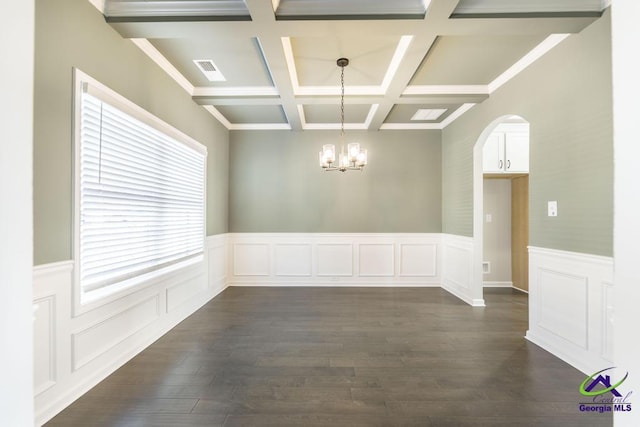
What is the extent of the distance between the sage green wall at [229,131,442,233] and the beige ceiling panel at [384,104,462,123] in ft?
1.13

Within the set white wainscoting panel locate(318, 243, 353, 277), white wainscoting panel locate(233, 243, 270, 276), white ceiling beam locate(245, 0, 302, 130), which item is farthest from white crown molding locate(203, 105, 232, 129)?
white wainscoting panel locate(318, 243, 353, 277)

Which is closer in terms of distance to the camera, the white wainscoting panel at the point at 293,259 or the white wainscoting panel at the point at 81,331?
the white wainscoting panel at the point at 81,331

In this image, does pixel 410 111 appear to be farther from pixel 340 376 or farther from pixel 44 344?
pixel 44 344

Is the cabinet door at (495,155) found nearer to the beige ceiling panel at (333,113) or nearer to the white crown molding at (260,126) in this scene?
the beige ceiling panel at (333,113)

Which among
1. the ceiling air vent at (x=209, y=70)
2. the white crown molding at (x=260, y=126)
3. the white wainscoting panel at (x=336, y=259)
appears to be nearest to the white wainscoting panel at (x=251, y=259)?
the white wainscoting panel at (x=336, y=259)

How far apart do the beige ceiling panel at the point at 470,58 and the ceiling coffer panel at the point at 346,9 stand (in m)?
0.58

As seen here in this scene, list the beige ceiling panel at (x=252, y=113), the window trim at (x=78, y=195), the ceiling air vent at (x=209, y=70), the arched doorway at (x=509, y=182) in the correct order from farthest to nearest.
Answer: the beige ceiling panel at (x=252, y=113) → the arched doorway at (x=509, y=182) → the ceiling air vent at (x=209, y=70) → the window trim at (x=78, y=195)

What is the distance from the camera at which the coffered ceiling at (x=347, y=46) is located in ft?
7.77

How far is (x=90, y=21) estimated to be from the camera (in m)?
2.25

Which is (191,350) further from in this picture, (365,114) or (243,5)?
(365,114)

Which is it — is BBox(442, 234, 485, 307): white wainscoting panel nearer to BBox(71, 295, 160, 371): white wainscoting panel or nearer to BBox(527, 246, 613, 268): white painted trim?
BBox(527, 246, 613, 268): white painted trim

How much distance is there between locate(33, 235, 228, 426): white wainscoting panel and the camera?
187cm

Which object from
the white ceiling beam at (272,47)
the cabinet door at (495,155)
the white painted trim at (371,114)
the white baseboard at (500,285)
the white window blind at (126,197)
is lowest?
the white baseboard at (500,285)

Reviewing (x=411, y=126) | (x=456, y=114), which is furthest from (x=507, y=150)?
(x=411, y=126)
